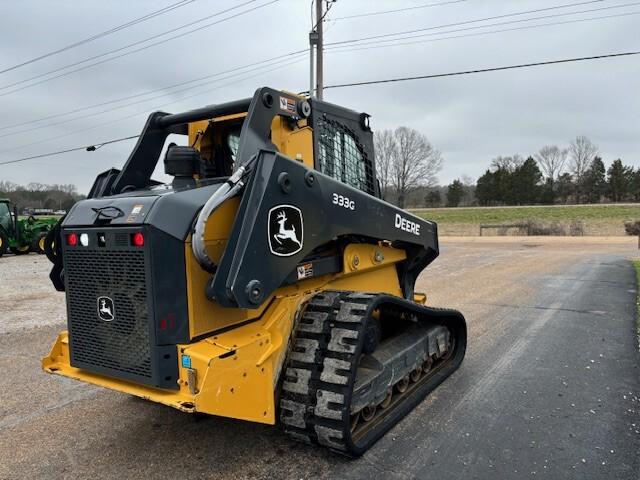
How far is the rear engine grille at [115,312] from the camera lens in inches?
119

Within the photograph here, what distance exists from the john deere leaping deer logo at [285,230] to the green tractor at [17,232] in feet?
66.1

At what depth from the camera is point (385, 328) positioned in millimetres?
4879

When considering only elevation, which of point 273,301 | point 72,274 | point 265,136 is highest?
point 265,136

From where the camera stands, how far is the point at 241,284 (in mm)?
2928

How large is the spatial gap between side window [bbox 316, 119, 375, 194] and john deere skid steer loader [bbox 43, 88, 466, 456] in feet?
0.10

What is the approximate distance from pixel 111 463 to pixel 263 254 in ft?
6.03

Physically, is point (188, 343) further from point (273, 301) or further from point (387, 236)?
point (387, 236)

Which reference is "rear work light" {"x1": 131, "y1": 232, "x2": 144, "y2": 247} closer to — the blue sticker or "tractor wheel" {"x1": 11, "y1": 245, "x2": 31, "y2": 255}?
the blue sticker

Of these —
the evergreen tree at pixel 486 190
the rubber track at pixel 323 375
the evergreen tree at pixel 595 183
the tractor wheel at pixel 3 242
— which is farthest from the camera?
the evergreen tree at pixel 486 190

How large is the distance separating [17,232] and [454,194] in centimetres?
7034

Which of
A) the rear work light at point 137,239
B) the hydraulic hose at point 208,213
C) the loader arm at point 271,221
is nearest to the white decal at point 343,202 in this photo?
the loader arm at point 271,221

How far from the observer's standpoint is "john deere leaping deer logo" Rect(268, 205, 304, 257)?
3.14 metres

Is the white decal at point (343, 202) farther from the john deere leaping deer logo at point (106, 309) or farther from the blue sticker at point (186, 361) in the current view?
the john deere leaping deer logo at point (106, 309)

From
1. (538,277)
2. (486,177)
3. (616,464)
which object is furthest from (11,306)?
(486,177)
